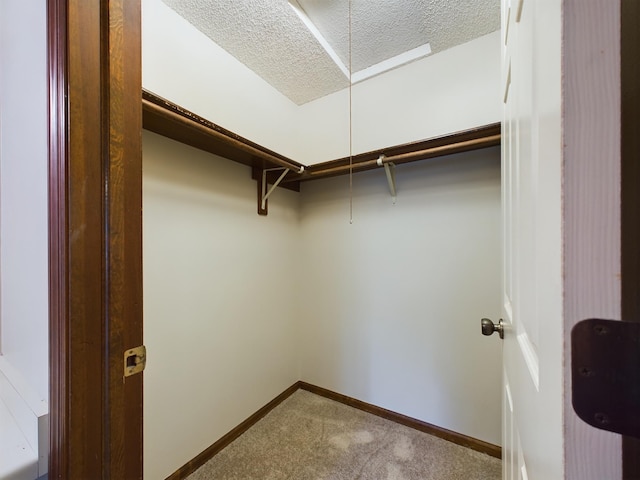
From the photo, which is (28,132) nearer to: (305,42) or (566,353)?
(566,353)

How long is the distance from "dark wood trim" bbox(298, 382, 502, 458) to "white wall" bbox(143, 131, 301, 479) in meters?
0.41

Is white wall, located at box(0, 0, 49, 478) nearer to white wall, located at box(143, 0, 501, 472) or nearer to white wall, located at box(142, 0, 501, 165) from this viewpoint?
white wall, located at box(143, 0, 501, 472)

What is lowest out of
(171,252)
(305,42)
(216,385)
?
(216,385)

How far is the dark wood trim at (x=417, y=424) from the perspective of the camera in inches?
59.6

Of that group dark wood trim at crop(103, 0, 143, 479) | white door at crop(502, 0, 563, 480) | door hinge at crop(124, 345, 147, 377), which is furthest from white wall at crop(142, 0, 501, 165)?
door hinge at crop(124, 345, 147, 377)

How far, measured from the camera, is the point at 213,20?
4.63 feet

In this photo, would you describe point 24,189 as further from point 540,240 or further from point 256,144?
point 540,240

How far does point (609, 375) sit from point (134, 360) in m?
0.81

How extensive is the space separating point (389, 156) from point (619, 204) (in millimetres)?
1427

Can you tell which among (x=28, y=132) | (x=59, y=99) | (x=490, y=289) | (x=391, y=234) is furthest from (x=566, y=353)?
(x=391, y=234)

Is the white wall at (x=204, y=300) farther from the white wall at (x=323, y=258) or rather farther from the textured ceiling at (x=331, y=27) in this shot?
the textured ceiling at (x=331, y=27)

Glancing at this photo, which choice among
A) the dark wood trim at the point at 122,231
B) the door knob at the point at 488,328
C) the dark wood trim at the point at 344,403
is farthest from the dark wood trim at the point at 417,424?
the dark wood trim at the point at 122,231

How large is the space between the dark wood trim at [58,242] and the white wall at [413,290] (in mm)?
1605

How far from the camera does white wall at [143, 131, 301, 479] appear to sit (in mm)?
1298
